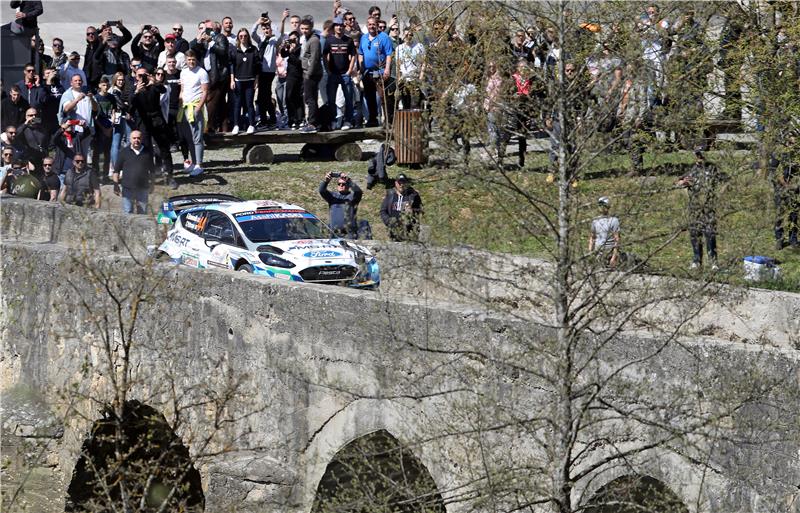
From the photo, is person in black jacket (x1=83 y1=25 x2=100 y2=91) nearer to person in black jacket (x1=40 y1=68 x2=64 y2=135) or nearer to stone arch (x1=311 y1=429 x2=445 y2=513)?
person in black jacket (x1=40 y1=68 x2=64 y2=135)

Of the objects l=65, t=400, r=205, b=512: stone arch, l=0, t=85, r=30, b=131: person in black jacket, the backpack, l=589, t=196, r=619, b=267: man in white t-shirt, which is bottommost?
l=65, t=400, r=205, b=512: stone arch

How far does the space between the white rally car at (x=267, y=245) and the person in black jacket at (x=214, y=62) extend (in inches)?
222

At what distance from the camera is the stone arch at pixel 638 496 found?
10680 millimetres

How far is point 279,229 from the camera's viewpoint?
19812 millimetres

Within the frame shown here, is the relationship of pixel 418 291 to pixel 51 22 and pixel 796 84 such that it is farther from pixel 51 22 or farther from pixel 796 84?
pixel 51 22

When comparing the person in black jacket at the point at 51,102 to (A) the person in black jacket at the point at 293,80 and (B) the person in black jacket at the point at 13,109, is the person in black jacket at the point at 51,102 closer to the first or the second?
(B) the person in black jacket at the point at 13,109

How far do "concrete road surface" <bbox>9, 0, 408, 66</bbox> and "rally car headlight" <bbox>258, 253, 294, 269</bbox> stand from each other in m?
17.2

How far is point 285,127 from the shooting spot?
91.3ft

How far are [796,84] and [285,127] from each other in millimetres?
11506

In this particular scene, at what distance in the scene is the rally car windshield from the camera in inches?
771

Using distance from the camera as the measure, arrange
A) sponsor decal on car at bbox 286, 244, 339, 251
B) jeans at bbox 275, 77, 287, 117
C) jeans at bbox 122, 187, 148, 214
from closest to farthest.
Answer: sponsor decal on car at bbox 286, 244, 339, 251, jeans at bbox 122, 187, 148, 214, jeans at bbox 275, 77, 287, 117

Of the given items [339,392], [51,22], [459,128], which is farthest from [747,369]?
[51,22]

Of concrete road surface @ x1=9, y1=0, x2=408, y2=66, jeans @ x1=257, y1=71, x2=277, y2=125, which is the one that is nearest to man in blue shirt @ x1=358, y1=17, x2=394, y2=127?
jeans @ x1=257, y1=71, x2=277, y2=125

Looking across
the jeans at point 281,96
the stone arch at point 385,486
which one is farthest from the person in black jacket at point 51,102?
the stone arch at point 385,486
